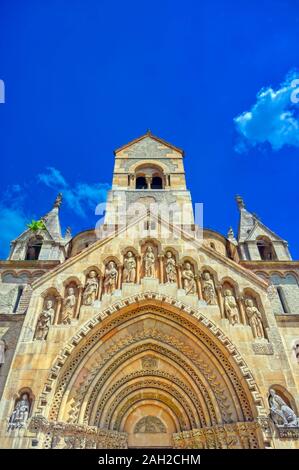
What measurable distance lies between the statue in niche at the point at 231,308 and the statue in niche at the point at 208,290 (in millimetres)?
426

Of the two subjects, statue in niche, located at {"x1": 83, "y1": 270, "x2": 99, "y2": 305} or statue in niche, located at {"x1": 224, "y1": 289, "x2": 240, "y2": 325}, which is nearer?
statue in niche, located at {"x1": 224, "y1": 289, "x2": 240, "y2": 325}

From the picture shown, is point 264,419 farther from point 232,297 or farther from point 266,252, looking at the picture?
point 266,252

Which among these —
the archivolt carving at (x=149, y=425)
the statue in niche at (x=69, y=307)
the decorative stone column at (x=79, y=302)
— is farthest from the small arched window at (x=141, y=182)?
the archivolt carving at (x=149, y=425)

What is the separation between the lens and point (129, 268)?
12133 millimetres

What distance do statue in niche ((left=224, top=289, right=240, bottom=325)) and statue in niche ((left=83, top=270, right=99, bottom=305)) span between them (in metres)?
4.74

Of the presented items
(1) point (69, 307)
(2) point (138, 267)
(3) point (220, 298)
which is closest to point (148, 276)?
(2) point (138, 267)

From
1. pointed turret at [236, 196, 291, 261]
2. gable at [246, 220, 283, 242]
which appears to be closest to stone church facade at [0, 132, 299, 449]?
pointed turret at [236, 196, 291, 261]

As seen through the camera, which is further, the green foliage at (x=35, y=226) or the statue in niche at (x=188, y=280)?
the green foliage at (x=35, y=226)

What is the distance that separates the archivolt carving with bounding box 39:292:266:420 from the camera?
9367 mm

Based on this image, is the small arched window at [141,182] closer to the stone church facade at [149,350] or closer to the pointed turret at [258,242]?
the pointed turret at [258,242]

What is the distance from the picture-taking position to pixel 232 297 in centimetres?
1144

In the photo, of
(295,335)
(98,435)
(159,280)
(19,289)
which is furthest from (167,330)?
(19,289)

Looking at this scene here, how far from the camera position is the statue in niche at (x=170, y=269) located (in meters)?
11.8

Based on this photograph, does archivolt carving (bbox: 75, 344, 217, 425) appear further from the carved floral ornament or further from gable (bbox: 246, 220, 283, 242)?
gable (bbox: 246, 220, 283, 242)
